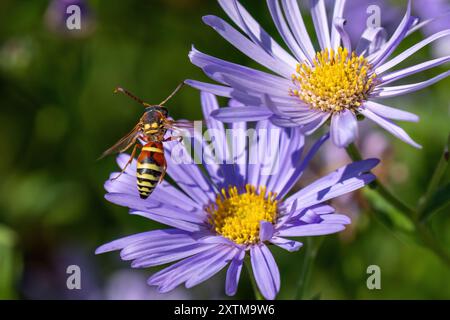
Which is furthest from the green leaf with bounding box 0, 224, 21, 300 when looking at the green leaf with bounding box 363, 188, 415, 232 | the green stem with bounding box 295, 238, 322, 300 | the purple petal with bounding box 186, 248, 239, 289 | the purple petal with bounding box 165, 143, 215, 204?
the green leaf with bounding box 363, 188, 415, 232

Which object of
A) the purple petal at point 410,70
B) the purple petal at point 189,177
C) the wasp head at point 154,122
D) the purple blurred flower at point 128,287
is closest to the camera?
the purple petal at point 410,70

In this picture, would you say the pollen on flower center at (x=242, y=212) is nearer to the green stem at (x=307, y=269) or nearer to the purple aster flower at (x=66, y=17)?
the green stem at (x=307, y=269)

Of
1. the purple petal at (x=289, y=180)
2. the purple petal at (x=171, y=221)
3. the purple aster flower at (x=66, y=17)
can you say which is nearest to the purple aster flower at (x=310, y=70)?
the purple petal at (x=289, y=180)

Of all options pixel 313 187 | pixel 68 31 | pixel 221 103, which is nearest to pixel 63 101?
pixel 68 31

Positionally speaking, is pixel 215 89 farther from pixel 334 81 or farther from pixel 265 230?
pixel 334 81

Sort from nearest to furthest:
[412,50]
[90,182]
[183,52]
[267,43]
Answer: [412,50] < [267,43] < [90,182] < [183,52]

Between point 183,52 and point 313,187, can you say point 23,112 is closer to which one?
point 183,52

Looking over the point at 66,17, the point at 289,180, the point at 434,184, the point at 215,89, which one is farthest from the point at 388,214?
the point at 66,17
